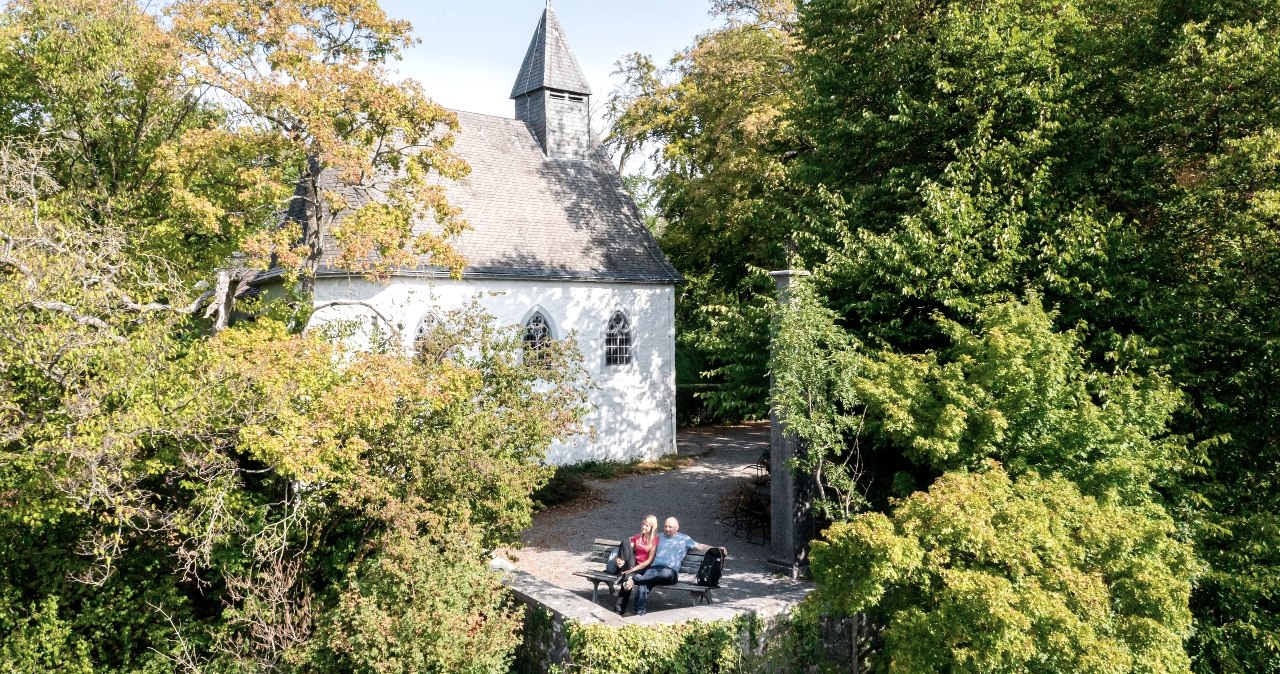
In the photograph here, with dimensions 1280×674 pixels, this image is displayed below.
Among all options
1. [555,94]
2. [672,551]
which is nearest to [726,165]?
[555,94]

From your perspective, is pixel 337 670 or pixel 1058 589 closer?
pixel 1058 589

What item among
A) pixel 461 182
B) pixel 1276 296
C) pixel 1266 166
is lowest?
pixel 1276 296

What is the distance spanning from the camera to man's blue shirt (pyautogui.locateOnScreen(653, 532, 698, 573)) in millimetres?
10859

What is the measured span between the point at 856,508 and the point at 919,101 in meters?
7.03

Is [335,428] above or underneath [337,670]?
above

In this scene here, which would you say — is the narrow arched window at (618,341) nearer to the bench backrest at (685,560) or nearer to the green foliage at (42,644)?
the bench backrest at (685,560)

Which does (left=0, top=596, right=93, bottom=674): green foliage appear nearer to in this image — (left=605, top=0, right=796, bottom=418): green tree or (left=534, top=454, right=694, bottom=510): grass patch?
(left=534, top=454, right=694, bottom=510): grass patch

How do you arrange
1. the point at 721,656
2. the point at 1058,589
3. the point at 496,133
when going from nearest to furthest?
1. the point at 1058,589
2. the point at 721,656
3. the point at 496,133

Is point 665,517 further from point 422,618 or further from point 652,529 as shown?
point 422,618

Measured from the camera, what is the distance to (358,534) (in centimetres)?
1123

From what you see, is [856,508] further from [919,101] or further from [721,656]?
[919,101]

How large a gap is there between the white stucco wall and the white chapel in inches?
1.1

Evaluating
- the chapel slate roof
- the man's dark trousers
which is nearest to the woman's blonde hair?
the man's dark trousers

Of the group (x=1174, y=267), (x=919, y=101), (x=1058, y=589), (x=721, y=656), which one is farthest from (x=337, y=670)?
(x=1174, y=267)
